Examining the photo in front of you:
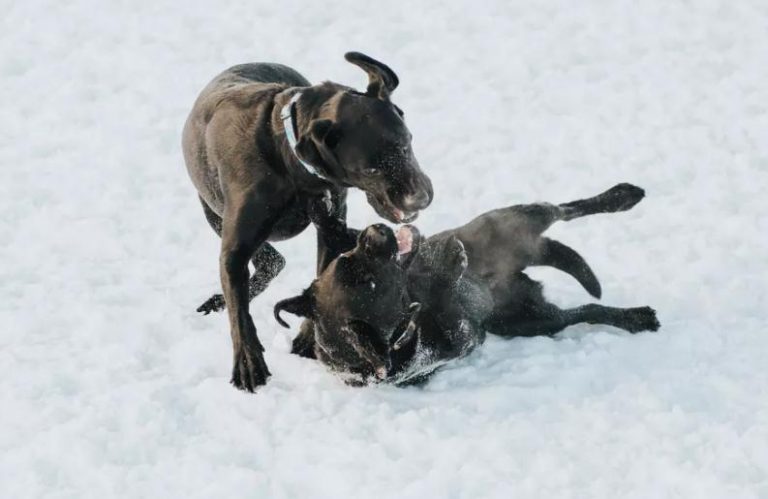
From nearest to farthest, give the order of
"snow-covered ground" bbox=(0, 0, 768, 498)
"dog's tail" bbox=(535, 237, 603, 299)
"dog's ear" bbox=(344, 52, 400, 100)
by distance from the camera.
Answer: "snow-covered ground" bbox=(0, 0, 768, 498) → "dog's ear" bbox=(344, 52, 400, 100) → "dog's tail" bbox=(535, 237, 603, 299)

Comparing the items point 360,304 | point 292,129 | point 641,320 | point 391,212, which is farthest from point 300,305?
point 641,320

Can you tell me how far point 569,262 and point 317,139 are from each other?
1730 mm

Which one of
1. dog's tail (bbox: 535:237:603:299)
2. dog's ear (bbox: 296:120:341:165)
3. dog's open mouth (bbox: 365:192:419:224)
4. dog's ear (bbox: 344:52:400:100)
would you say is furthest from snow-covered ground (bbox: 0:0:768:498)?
dog's ear (bbox: 344:52:400:100)

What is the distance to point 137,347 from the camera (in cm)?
501

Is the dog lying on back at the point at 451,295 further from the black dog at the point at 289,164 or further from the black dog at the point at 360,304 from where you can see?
the black dog at the point at 289,164

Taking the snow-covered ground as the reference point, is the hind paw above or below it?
above

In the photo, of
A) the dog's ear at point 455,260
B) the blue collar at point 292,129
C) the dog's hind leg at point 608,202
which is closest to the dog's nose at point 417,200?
the blue collar at point 292,129

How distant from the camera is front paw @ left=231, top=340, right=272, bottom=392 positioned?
439 cm

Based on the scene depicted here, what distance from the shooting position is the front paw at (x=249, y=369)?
4387mm

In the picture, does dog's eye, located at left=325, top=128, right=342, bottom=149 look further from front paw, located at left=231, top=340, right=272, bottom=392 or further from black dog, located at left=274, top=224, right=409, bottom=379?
front paw, located at left=231, top=340, right=272, bottom=392

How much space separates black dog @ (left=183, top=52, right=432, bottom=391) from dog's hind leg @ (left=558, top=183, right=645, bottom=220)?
1.34 metres

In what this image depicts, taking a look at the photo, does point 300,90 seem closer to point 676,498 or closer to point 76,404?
point 76,404

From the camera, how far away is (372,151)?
4.09m

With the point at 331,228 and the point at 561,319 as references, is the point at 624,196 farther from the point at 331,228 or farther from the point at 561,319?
the point at 331,228
